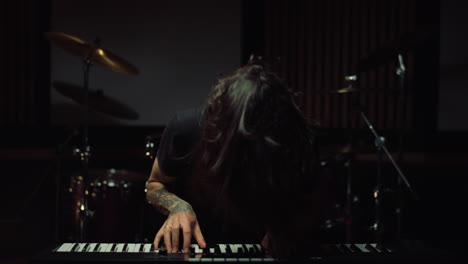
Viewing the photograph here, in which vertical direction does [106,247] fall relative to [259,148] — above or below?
below

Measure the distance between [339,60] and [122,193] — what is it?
274 centimetres

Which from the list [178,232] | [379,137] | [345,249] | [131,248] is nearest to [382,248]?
[345,249]

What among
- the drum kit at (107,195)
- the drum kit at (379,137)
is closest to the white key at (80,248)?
the drum kit at (107,195)

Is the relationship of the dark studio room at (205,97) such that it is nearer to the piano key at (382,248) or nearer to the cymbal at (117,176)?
the cymbal at (117,176)

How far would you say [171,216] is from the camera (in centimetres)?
163

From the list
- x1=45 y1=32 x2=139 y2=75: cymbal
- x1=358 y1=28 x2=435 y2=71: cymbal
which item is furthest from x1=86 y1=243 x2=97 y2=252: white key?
x1=358 y1=28 x2=435 y2=71: cymbal

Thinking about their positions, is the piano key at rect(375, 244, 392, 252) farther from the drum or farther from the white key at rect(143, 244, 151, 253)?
the drum

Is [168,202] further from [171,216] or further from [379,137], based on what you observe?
[379,137]

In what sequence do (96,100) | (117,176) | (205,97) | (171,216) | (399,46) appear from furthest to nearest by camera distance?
(205,97) < (96,100) < (117,176) < (399,46) < (171,216)

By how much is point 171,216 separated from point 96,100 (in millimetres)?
2673

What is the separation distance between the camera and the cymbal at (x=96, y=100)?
3943mm

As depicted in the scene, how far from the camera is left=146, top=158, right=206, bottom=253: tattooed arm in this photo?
4.86 feet

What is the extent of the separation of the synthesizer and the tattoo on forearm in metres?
0.21

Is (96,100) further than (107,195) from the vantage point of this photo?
Yes
